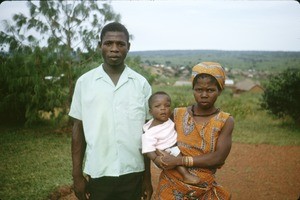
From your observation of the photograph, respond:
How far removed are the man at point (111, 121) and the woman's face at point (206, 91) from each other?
456mm

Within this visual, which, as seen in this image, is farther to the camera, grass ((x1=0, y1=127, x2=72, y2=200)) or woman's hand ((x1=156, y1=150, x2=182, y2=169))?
grass ((x1=0, y1=127, x2=72, y2=200))

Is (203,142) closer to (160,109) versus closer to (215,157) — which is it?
(215,157)

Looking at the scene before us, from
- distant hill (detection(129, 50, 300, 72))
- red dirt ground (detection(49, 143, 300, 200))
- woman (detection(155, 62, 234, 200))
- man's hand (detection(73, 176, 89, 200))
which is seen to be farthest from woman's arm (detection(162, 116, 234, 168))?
distant hill (detection(129, 50, 300, 72))

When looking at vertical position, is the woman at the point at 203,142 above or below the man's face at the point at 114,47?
below

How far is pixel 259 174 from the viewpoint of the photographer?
709 cm

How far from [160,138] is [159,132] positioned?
5 cm

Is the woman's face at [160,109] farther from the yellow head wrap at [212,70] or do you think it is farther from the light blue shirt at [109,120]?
the yellow head wrap at [212,70]

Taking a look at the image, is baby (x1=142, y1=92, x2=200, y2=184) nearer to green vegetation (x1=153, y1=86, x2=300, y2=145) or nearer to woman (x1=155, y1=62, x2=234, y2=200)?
woman (x1=155, y1=62, x2=234, y2=200)

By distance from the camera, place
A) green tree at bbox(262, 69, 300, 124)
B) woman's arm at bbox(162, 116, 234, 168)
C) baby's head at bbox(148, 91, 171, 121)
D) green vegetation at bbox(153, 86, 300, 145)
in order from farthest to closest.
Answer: green tree at bbox(262, 69, 300, 124), green vegetation at bbox(153, 86, 300, 145), baby's head at bbox(148, 91, 171, 121), woman's arm at bbox(162, 116, 234, 168)

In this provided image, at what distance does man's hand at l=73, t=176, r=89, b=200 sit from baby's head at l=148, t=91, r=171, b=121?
76 centimetres

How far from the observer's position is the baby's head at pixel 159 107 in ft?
8.55

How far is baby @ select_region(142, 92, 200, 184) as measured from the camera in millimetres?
2498

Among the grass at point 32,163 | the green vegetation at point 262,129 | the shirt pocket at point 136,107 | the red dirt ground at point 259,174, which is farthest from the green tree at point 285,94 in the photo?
the shirt pocket at point 136,107

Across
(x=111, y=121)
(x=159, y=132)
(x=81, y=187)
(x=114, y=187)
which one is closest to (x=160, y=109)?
(x=159, y=132)
